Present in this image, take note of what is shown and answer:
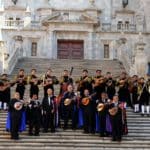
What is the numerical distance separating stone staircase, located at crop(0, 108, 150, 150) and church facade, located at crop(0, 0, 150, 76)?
725 inches

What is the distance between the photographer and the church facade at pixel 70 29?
130ft

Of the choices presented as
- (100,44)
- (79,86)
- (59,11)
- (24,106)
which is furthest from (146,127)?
(59,11)

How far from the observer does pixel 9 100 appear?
20750mm

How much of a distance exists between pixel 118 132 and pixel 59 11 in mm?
24467

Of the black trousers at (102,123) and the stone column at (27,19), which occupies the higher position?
the stone column at (27,19)

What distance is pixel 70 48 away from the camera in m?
40.7

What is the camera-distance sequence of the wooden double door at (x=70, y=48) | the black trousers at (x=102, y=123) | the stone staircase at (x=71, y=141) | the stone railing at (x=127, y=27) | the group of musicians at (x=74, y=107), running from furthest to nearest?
the stone railing at (x=127, y=27) → the wooden double door at (x=70, y=48) → the black trousers at (x=102, y=123) → the group of musicians at (x=74, y=107) → the stone staircase at (x=71, y=141)

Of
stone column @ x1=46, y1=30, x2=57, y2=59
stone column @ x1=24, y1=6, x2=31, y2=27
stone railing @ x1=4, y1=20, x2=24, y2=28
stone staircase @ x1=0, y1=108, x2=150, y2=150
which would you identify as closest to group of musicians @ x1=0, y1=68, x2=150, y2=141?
stone staircase @ x1=0, y1=108, x2=150, y2=150

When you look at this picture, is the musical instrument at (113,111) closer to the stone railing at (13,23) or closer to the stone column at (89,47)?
the stone column at (89,47)

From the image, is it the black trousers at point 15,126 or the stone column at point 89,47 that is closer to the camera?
the black trousers at point 15,126

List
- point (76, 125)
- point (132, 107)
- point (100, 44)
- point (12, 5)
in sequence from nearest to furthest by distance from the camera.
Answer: point (76, 125), point (132, 107), point (100, 44), point (12, 5)

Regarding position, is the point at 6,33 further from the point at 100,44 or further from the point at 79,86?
the point at 79,86

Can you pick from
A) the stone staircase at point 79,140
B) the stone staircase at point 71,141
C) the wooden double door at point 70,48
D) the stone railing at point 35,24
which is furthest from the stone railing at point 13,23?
the stone staircase at point 71,141

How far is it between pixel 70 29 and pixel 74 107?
2049cm
